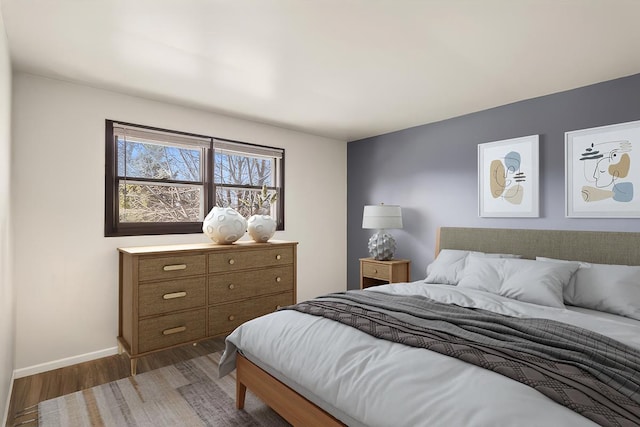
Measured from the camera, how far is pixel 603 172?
9.36 ft

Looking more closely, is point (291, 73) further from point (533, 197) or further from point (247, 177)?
point (533, 197)

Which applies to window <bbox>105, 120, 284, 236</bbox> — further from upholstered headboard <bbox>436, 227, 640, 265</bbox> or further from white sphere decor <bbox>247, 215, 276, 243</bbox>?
upholstered headboard <bbox>436, 227, 640, 265</bbox>

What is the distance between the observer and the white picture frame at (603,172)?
272 cm

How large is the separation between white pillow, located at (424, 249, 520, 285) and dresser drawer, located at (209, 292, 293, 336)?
151 cm

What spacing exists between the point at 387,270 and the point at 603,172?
2.15 meters

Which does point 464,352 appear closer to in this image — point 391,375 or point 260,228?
point 391,375

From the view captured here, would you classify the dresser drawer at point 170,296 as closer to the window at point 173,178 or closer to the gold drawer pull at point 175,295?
the gold drawer pull at point 175,295

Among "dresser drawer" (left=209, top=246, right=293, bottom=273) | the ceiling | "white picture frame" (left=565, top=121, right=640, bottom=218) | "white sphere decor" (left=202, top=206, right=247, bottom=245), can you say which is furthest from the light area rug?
"white picture frame" (left=565, top=121, right=640, bottom=218)

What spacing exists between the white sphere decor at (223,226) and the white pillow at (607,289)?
2.71 metres

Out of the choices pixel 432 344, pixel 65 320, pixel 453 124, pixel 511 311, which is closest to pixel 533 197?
pixel 453 124

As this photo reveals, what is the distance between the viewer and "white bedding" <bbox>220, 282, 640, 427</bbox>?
1127mm

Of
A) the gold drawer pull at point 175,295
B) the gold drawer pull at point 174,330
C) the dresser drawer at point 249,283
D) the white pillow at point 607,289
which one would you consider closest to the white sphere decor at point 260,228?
the dresser drawer at point 249,283

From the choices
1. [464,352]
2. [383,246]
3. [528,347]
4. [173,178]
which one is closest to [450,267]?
[383,246]

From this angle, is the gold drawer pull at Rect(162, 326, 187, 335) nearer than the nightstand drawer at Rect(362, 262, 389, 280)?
Yes
